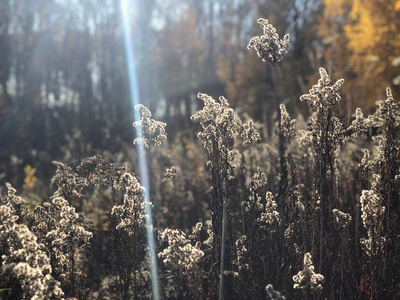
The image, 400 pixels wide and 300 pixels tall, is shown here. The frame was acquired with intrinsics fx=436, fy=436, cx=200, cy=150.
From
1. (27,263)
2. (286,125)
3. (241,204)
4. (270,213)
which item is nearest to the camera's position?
(27,263)

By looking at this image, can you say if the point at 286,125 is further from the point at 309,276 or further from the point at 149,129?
the point at 309,276

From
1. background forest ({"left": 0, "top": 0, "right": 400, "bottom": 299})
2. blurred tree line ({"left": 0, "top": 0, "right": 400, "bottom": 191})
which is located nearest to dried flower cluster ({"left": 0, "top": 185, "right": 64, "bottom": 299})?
background forest ({"left": 0, "top": 0, "right": 400, "bottom": 299})

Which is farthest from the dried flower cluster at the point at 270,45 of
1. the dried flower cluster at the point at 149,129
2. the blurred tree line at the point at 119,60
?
the blurred tree line at the point at 119,60

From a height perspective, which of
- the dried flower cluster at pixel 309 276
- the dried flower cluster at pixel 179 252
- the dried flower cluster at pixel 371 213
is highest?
the dried flower cluster at pixel 371 213

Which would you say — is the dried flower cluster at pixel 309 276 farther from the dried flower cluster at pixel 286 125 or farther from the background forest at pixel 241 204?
the dried flower cluster at pixel 286 125

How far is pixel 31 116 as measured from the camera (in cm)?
1953

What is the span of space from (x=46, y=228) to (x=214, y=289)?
1004 millimetres

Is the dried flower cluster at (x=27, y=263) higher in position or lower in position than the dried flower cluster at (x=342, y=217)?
lower

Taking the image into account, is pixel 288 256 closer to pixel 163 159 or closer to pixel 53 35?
pixel 163 159

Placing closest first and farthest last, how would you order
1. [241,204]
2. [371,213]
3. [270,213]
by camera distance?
[371,213]
[270,213]
[241,204]

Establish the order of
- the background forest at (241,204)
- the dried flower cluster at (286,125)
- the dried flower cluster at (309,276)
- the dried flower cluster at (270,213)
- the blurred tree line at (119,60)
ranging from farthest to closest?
the blurred tree line at (119,60), the dried flower cluster at (286,125), the dried flower cluster at (270,213), the background forest at (241,204), the dried flower cluster at (309,276)

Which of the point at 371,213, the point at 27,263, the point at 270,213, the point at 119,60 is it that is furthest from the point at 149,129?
the point at 119,60

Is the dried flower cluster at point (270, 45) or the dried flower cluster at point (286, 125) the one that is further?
the dried flower cluster at point (286, 125)

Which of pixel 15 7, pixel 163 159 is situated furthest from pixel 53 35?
pixel 163 159
